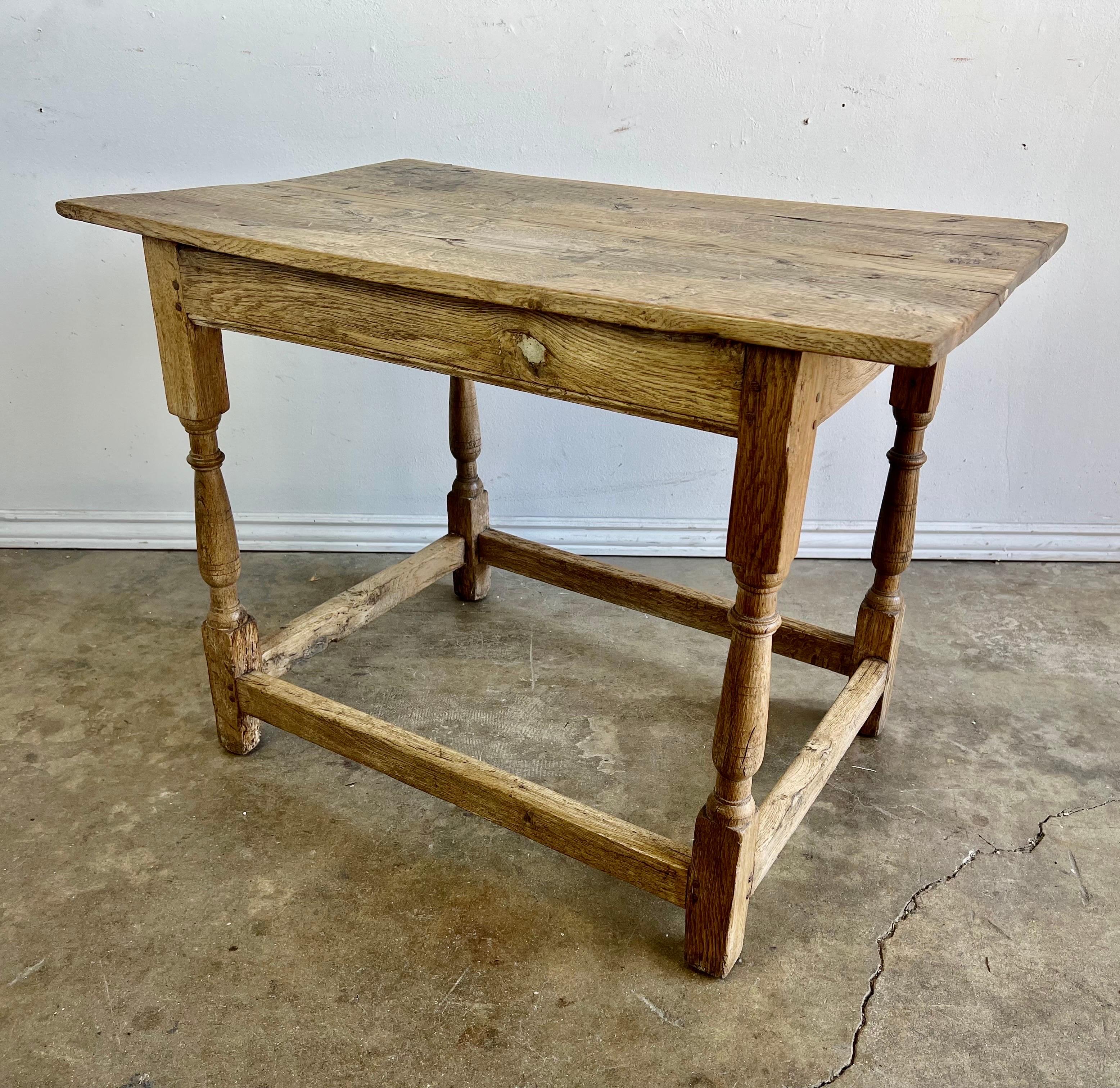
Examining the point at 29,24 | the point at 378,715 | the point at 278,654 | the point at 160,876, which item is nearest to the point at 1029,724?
the point at 378,715

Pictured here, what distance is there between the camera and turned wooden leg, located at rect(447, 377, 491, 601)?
2.51 meters

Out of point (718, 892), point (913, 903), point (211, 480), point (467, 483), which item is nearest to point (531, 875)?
point (718, 892)

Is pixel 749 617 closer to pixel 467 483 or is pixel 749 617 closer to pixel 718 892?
pixel 718 892

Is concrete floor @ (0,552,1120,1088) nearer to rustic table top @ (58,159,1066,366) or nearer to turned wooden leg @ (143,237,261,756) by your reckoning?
turned wooden leg @ (143,237,261,756)

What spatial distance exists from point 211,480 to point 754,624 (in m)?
1.05

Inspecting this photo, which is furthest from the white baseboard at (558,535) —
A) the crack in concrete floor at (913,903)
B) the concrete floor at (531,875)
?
the crack in concrete floor at (913,903)

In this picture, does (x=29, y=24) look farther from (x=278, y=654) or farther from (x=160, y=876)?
(x=160, y=876)

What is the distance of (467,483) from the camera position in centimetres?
254

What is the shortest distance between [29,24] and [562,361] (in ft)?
6.30

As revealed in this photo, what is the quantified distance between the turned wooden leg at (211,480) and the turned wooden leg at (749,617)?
0.97 meters

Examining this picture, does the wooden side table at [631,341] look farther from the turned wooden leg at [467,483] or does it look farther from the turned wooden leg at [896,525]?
the turned wooden leg at [467,483]

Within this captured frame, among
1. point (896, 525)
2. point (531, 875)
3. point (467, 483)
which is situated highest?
point (896, 525)

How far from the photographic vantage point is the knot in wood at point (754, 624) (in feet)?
4.72

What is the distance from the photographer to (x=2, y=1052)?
4.89ft
